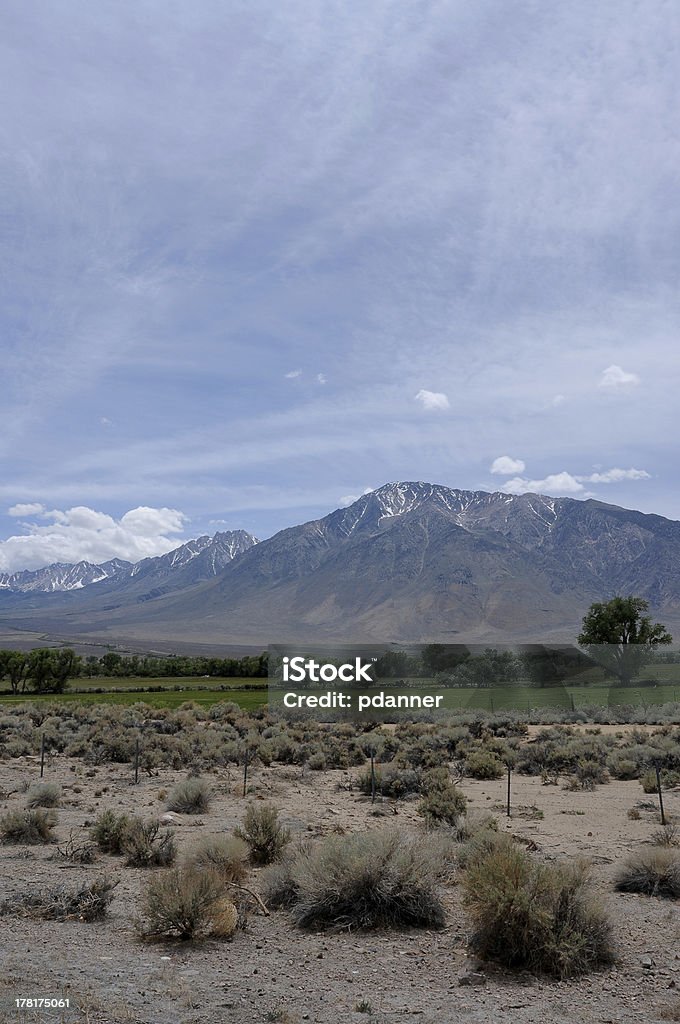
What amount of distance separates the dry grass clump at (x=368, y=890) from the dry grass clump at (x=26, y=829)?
6.18m

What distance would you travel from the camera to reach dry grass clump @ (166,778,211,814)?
1673 centimetres

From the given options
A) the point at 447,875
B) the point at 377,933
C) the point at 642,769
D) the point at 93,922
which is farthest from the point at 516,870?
the point at 642,769

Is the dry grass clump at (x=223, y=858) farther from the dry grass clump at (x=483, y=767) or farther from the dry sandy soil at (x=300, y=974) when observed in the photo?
the dry grass clump at (x=483, y=767)

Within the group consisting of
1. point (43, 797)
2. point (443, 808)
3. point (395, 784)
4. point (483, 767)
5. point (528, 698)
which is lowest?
point (528, 698)

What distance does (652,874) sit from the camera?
1084cm

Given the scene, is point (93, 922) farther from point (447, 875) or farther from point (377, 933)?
point (447, 875)

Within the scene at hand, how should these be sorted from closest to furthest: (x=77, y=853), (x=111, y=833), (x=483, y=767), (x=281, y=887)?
1. (x=281, y=887)
2. (x=77, y=853)
3. (x=111, y=833)
4. (x=483, y=767)

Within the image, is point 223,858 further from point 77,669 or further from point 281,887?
point 77,669

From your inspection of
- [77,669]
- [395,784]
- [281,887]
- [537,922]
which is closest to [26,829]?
[281,887]

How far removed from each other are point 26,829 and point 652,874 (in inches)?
411

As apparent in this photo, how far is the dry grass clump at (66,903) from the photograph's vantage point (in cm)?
960

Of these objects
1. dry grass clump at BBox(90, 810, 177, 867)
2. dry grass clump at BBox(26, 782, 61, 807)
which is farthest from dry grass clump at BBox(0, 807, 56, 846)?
dry grass clump at BBox(26, 782, 61, 807)

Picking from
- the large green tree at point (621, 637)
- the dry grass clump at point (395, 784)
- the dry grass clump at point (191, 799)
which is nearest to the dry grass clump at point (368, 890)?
the dry grass clump at point (191, 799)

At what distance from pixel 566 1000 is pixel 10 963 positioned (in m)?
5.55
